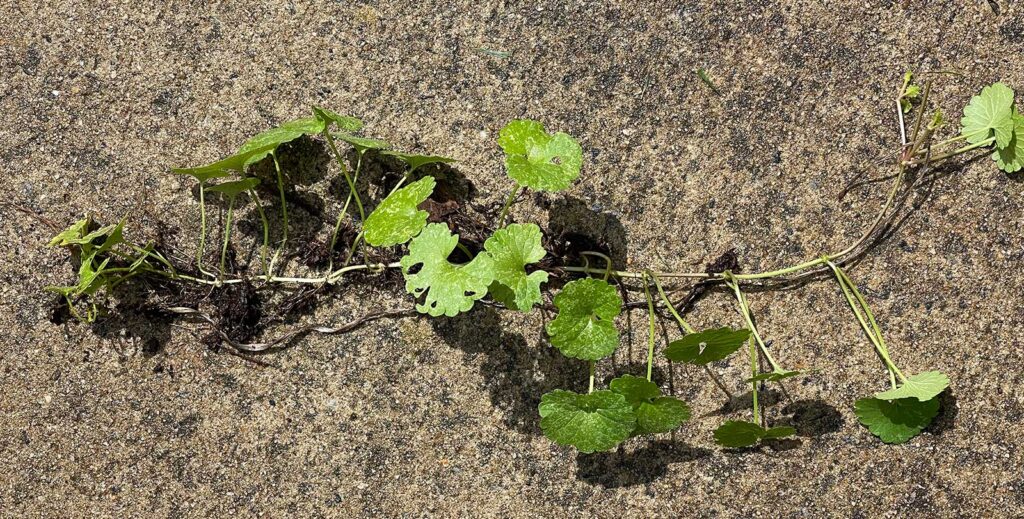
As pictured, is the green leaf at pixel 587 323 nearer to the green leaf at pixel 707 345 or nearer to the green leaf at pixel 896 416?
the green leaf at pixel 707 345

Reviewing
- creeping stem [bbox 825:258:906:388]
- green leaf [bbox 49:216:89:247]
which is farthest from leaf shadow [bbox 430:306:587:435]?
green leaf [bbox 49:216:89:247]

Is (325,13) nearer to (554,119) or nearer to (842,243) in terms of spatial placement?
(554,119)

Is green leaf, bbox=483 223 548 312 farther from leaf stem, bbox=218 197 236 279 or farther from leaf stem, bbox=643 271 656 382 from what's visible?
leaf stem, bbox=218 197 236 279

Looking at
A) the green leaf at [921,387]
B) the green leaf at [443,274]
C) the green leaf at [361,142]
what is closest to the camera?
the green leaf at [443,274]

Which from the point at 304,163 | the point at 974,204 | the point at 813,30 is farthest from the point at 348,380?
Result: the point at 974,204

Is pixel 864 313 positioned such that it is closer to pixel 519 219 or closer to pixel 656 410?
pixel 656 410

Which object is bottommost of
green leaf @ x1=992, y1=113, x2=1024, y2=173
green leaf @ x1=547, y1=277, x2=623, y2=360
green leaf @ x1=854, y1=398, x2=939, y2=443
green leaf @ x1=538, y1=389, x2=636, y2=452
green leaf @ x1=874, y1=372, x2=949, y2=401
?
green leaf @ x1=538, y1=389, x2=636, y2=452

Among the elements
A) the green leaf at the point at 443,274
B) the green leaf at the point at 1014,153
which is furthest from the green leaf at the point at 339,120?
the green leaf at the point at 1014,153

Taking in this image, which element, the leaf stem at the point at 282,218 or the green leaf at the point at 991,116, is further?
the leaf stem at the point at 282,218

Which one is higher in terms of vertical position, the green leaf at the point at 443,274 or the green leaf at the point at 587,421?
the green leaf at the point at 443,274
